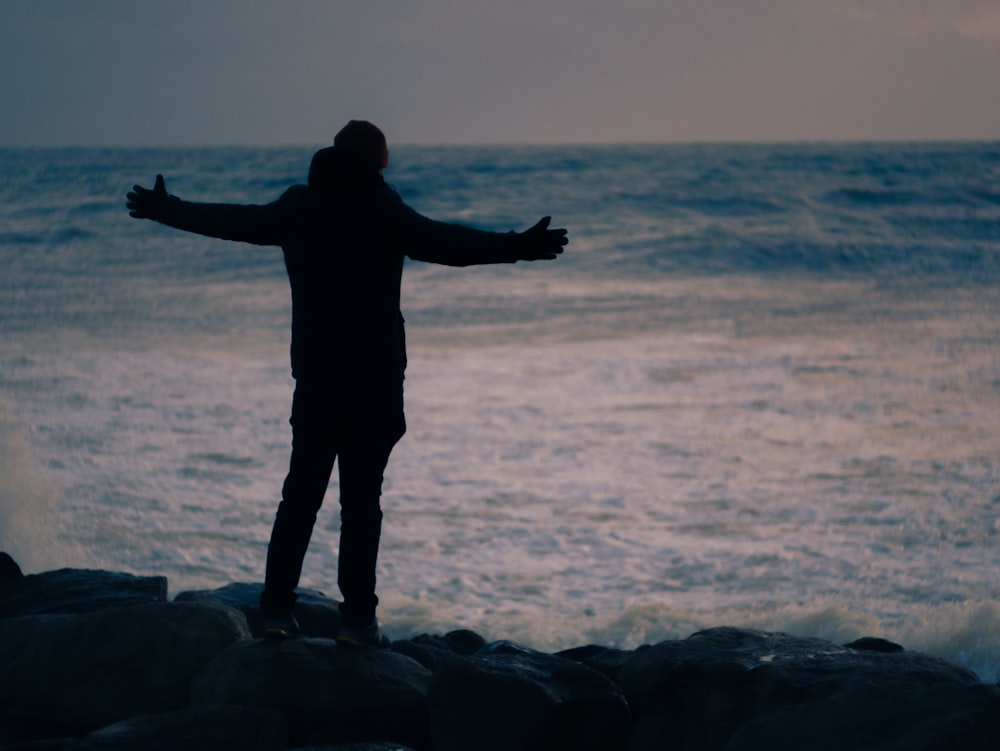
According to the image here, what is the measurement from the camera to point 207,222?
128 inches

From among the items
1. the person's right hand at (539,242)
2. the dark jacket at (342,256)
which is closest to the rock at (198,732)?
the dark jacket at (342,256)

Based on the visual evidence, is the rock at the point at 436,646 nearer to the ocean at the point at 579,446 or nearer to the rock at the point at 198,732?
the ocean at the point at 579,446

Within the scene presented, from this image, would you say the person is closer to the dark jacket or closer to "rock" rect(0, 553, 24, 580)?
the dark jacket

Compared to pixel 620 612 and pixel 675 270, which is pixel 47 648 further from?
pixel 675 270

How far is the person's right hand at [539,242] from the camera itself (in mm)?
3143

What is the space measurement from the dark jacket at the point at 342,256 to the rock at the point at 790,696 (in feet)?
4.25

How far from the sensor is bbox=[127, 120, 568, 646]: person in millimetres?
3242

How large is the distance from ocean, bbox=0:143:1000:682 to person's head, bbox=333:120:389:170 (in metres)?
3.45

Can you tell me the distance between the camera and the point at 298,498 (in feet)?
11.4

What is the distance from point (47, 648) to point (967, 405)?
344 inches

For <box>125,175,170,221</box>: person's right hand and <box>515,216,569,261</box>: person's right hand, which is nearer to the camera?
<box>515,216,569,261</box>: person's right hand

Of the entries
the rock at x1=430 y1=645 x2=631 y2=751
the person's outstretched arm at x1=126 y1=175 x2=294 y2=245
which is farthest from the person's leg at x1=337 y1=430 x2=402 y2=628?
the person's outstretched arm at x1=126 y1=175 x2=294 y2=245

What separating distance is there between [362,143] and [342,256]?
0.33 meters

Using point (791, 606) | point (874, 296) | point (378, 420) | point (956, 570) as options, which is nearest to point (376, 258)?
point (378, 420)
